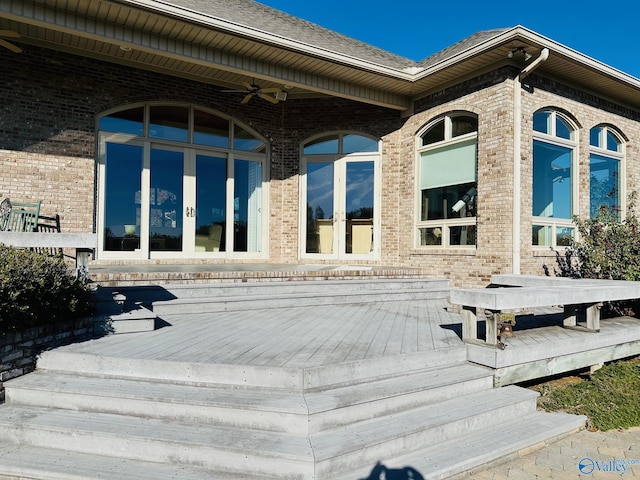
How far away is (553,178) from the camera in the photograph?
301 inches

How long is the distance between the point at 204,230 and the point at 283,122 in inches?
119

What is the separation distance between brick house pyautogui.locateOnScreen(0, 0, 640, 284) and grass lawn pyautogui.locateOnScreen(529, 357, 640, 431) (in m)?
2.45

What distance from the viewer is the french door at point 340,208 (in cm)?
917

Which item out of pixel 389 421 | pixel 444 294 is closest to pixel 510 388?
pixel 389 421

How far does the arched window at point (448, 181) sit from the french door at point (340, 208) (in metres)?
1.15

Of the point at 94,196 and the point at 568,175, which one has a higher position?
the point at 568,175

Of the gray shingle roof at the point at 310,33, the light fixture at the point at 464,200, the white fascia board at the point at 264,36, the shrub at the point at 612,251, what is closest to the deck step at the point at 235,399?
the shrub at the point at 612,251

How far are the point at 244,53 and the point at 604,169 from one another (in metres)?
7.48

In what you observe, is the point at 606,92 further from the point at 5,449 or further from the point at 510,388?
the point at 5,449

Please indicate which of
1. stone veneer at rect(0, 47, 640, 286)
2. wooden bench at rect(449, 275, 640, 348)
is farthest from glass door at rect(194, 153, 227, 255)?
wooden bench at rect(449, 275, 640, 348)

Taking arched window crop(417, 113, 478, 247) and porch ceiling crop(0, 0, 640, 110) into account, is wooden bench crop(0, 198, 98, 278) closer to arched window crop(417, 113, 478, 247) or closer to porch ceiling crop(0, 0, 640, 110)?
porch ceiling crop(0, 0, 640, 110)

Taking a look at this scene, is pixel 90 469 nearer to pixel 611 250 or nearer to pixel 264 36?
pixel 264 36

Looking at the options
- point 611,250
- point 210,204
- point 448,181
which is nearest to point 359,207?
point 448,181

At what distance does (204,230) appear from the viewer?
8609 mm
